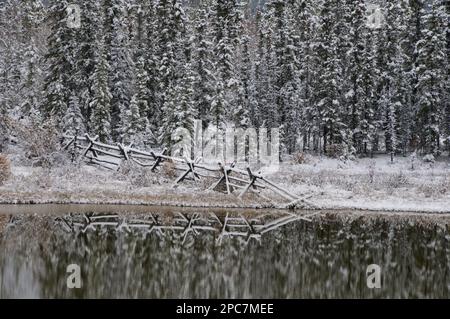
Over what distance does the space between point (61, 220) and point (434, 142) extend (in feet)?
111

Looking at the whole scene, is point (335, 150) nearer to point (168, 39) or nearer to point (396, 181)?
point (396, 181)

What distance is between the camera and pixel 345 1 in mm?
52719

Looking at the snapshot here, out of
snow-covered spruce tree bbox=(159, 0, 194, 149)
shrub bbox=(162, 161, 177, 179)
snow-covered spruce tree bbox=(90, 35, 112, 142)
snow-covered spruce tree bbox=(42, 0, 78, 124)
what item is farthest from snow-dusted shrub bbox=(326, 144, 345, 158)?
snow-covered spruce tree bbox=(42, 0, 78, 124)

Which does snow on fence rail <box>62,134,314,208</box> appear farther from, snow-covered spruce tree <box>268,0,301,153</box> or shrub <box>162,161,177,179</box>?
snow-covered spruce tree <box>268,0,301,153</box>

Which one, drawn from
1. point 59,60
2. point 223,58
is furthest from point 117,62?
point 223,58

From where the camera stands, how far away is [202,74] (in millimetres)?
44000

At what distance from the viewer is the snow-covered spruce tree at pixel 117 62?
44281 mm

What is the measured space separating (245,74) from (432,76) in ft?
63.4

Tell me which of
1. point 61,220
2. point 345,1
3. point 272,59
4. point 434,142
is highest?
point 345,1

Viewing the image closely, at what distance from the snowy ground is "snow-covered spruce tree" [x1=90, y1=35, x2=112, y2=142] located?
Answer: 8457 mm

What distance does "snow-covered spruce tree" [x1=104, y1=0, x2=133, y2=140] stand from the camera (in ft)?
145

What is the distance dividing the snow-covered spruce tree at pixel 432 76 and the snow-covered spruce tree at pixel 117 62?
24.5 metres
